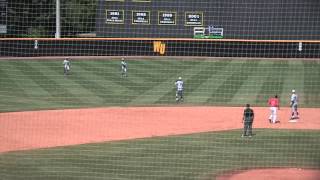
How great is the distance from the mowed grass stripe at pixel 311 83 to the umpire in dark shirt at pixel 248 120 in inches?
269

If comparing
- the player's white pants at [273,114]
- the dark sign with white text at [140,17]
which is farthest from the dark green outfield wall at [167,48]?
the player's white pants at [273,114]

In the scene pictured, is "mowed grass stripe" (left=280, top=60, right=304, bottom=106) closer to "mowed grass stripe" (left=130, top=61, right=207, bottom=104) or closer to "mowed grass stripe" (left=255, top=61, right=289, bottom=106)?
"mowed grass stripe" (left=255, top=61, right=289, bottom=106)

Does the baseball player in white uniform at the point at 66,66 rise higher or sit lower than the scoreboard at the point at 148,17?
lower

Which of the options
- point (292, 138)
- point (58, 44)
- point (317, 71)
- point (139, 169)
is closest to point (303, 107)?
point (292, 138)

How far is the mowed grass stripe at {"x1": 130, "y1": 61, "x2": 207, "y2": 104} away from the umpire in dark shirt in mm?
6404

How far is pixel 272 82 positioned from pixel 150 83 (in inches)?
224

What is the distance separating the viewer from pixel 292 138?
47.9ft

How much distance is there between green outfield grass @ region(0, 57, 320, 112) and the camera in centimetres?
2077

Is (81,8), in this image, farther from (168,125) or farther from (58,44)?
(168,125)

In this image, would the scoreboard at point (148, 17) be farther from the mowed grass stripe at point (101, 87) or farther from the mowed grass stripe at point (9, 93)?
the mowed grass stripe at point (9, 93)

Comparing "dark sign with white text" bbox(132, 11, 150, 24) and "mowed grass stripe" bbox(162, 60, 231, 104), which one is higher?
"dark sign with white text" bbox(132, 11, 150, 24)

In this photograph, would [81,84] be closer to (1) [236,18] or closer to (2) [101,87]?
(2) [101,87]

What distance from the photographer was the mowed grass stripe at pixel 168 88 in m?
21.1

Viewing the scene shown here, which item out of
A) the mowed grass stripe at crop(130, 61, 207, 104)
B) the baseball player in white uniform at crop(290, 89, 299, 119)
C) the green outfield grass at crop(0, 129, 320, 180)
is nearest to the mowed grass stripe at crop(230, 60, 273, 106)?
the mowed grass stripe at crop(130, 61, 207, 104)
